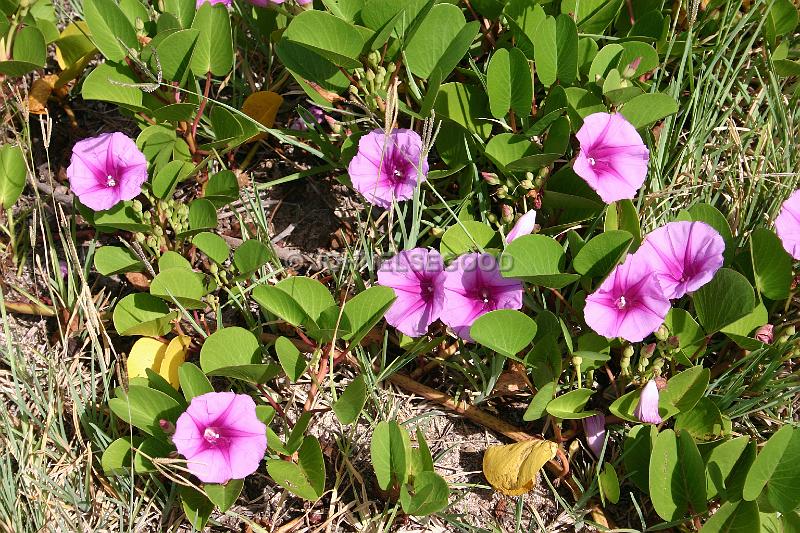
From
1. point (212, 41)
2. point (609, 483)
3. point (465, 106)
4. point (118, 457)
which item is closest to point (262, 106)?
point (212, 41)

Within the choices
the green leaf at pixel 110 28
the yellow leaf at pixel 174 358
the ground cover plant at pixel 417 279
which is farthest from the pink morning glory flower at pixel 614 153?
the green leaf at pixel 110 28

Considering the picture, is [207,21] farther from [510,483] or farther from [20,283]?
[510,483]

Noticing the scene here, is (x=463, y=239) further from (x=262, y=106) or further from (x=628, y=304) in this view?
(x=262, y=106)

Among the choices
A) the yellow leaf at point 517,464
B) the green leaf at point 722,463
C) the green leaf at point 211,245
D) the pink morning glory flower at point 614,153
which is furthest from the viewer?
the green leaf at point 211,245

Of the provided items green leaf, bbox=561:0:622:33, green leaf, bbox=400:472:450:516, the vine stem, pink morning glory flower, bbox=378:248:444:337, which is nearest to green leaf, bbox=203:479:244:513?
green leaf, bbox=400:472:450:516

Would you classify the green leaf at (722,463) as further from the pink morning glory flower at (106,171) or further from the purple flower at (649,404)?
the pink morning glory flower at (106,171)

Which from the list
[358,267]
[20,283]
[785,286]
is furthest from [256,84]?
[785,286]

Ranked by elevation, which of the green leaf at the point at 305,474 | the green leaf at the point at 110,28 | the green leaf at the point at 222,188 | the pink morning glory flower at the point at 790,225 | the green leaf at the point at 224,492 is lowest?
the green leaf at the point at 224,492

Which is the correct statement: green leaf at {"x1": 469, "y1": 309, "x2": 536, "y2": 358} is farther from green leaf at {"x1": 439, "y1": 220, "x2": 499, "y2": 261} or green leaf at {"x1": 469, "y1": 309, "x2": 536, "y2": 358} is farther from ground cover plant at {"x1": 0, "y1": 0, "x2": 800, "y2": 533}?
green leaf at {"x1": 439, "y1": 220, "x2": 499, "y2": 261}
